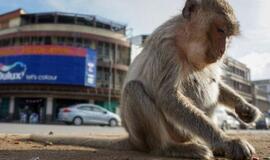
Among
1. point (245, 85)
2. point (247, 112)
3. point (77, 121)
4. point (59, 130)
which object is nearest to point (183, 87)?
point (247, 112)

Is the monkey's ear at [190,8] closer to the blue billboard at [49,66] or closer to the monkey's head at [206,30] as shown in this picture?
the monkey's head at [206,30]

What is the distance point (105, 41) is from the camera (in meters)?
42.9

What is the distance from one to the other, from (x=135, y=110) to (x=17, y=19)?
141ft

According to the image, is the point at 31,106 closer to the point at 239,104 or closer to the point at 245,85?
the point at 239,104

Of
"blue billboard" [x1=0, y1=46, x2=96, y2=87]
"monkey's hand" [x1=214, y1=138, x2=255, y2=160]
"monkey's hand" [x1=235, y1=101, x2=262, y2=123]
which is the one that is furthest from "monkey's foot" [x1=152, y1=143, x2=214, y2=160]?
"blue billboard" [x1=0, y1=46, x2=96, y2=87]

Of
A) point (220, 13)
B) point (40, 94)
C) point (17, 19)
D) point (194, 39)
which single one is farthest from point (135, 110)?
point (17, 19)

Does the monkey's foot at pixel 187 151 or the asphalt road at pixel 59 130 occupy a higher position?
the monkey's foot at pixel 187 151

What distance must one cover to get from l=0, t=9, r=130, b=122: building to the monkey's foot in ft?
115

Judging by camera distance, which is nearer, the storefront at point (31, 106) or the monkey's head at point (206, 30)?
the monkey's head at point (206, 30)

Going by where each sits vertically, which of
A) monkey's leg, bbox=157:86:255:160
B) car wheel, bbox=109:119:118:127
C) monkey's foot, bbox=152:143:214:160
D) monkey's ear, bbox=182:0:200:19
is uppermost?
monkey's ear, bbox=182:0:200:19

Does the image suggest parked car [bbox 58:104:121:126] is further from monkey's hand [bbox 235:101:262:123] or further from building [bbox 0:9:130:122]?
monkey's hand [bbox 235:101:262:123]

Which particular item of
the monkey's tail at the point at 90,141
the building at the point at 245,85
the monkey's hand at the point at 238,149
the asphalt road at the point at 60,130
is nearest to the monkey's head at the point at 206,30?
the monkey's hand at the point at 238,149

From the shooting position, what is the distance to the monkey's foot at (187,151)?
354cm

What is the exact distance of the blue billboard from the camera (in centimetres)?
3812
